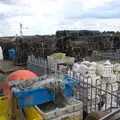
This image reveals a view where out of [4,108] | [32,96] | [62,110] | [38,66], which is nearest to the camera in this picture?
[32,96]

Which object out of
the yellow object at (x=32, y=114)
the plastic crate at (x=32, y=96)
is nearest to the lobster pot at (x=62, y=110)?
the yellow object at (x=32, y=114)

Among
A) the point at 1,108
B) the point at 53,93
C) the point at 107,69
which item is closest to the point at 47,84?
the point at 53,93

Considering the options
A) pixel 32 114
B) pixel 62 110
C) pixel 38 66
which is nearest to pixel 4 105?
pixel 32 114

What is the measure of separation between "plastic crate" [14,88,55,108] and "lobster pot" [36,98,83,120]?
0.71 feet

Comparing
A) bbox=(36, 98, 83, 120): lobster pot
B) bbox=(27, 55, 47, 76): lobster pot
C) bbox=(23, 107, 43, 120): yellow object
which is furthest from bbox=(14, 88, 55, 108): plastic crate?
bbox=(27, 55, 47, 76): lobster pot

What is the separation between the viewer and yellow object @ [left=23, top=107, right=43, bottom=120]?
3.53m

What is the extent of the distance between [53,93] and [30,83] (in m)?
0.45

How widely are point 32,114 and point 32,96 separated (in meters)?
0.30

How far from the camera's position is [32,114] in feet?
11.8

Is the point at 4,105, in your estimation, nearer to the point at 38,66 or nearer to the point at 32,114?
the point at 32,114

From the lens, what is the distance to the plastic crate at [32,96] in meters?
3.49

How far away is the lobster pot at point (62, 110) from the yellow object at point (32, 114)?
0.29 ft

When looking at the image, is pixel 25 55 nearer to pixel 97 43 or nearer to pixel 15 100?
pixel 97 43

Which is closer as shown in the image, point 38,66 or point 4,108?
point 4,108
